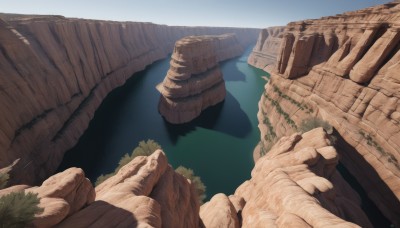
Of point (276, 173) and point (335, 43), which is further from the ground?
point (335, 43)

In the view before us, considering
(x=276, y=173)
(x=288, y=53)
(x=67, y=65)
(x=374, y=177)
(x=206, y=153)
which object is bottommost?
(x=206, y=153)

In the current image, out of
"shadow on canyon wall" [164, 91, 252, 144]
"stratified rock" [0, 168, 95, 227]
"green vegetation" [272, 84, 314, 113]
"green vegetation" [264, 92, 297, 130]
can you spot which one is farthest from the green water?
"stratified rock" [0, 168, 95, 227]

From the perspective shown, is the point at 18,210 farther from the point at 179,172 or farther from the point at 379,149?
the point at 379,149

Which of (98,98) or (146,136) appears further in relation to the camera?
(98,98)

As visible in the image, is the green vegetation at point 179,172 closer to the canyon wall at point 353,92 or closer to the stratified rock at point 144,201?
the stratified rock at point 144,201

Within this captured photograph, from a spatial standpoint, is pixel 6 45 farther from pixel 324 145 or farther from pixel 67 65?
pixel 324 145

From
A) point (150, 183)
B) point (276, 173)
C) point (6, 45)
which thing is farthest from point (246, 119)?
point (6, 45)

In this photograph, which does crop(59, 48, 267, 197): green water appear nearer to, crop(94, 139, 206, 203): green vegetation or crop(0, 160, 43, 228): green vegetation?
crop(94, 139, 206, 203): green vegetation

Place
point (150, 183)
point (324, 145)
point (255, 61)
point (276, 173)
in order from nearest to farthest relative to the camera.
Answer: point (150, 183), point (276, 173), point (324, 145), point (255, 61)
